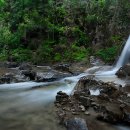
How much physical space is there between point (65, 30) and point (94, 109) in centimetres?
1868

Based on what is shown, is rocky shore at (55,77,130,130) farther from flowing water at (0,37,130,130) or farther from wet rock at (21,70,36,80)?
wet rock at (21,70,36,80)

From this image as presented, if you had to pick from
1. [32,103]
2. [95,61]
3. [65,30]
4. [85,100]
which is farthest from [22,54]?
[85,100]

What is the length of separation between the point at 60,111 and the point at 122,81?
259 inches

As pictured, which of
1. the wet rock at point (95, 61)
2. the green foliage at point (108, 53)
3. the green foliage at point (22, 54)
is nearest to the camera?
the wet rock at point (95, 61)

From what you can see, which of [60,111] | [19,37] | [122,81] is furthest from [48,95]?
[19,37]

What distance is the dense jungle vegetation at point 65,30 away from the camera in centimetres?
2723

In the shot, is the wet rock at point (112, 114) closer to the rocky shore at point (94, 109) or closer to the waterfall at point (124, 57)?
the rocky shore at point (94, 109)

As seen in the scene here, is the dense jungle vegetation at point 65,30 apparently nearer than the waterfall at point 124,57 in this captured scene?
No

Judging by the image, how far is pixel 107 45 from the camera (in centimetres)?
2678

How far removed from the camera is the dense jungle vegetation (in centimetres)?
2723

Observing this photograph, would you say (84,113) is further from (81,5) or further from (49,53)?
(81,5)

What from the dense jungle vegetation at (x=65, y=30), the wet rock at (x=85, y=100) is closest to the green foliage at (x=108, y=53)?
the dense jungle vegetation at (x=65, y=30)

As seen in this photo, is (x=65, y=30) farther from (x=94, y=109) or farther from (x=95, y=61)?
(x=94, y=109)

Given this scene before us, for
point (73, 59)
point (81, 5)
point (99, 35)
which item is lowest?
point (73, 59)
